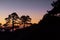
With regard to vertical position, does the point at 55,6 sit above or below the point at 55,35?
above

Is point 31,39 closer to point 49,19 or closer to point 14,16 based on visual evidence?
point 49,19

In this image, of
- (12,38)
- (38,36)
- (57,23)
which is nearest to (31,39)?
(38,36)

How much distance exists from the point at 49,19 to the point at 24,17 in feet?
120

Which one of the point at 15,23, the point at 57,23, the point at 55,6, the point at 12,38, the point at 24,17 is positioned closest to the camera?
the point at 57,23

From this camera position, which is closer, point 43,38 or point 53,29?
point 43,38

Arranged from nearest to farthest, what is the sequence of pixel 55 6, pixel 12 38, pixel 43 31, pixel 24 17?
pixel 43 31
pixel 12 38
pixel 55 6
pixel 24 17

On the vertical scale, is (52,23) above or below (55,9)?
below

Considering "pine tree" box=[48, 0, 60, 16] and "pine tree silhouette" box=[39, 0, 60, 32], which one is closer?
"pine tree silhouette" box=[39, 0, 60, 32]

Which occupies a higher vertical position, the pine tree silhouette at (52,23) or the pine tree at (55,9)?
the pine tree at (55,9)

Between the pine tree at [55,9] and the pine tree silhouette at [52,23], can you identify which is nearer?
the pine tree silhouette at [52,23]

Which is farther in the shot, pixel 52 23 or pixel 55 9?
pixel 55 9

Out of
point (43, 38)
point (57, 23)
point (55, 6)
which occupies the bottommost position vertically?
point (43, 38)

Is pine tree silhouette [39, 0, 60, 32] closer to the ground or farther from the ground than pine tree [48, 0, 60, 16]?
closer to the ground

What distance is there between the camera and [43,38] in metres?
18.0
